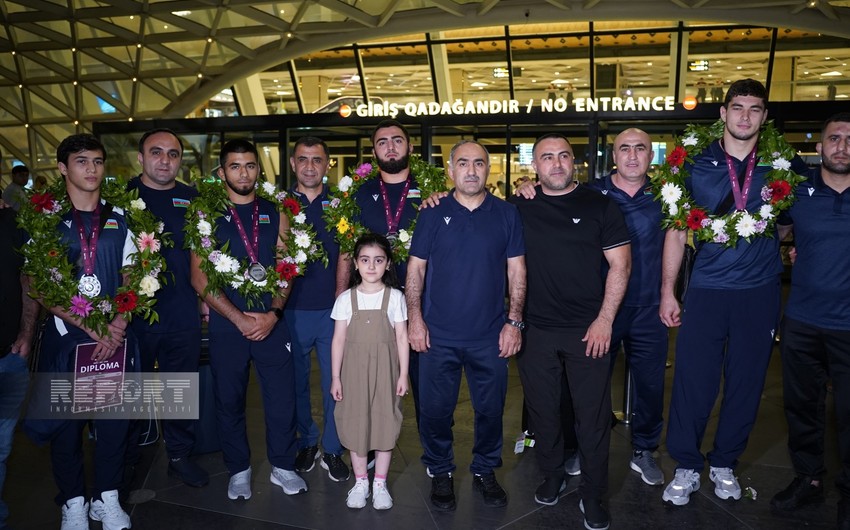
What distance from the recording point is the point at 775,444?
18.8ft

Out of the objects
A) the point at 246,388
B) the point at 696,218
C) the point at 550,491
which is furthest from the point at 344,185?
the point at 550,491

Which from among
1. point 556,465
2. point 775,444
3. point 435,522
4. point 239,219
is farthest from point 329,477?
point 775,444

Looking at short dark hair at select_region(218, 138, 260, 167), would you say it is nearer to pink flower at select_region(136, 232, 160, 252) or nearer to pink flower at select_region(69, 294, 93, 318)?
pink flower at select_region(136, 232, 160, 252)

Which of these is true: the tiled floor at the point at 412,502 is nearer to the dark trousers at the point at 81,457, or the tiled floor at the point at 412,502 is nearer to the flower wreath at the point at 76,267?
the dark trousers at the point at 81,457

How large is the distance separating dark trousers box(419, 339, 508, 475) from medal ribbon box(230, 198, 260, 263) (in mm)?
1320

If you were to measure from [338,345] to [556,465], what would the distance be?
163 cm

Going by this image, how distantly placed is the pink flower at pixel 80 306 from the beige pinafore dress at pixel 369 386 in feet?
5.17

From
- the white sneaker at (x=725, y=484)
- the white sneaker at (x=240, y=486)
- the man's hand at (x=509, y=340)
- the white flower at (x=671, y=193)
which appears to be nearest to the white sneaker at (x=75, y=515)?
the white sneaker at (x=240, y=486)

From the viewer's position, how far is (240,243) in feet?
15.3

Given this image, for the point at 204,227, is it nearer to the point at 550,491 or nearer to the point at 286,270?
the point at 286,270

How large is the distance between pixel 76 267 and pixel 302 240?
1.43 meters

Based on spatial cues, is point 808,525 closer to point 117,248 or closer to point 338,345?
point 338,345

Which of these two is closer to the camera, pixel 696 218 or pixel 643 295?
pixel 696 218

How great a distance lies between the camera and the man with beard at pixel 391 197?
5.02 meters
